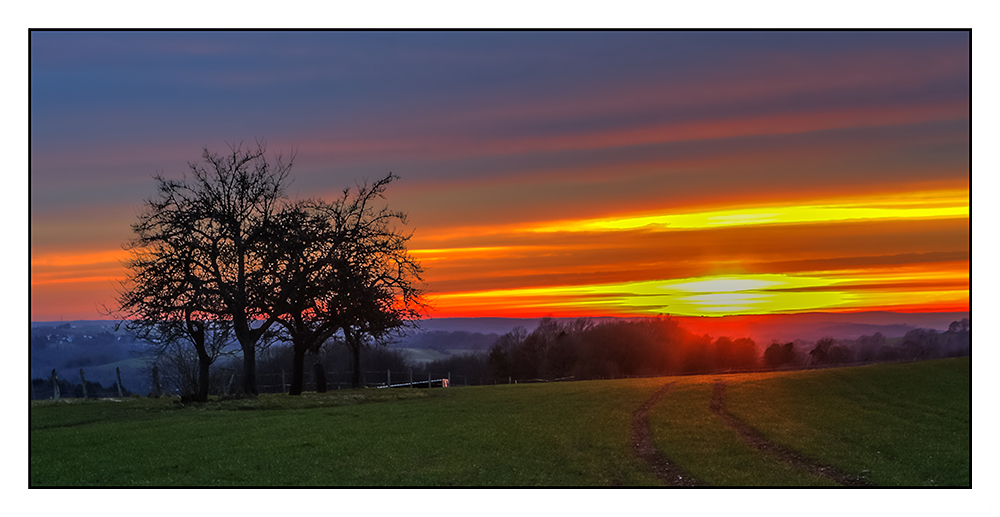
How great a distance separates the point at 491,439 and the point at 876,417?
72.7 feet

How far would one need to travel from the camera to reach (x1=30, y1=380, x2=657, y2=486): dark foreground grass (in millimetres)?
25859

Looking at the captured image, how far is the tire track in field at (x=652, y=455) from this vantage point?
1007 inches

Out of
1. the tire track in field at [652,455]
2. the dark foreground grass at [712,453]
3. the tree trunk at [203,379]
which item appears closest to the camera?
the tire track in field at [652,455]

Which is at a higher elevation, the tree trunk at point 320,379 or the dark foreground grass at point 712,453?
the dark foreground grass at point 712,453

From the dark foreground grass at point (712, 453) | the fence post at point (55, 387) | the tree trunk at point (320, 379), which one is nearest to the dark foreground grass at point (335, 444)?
the dark foreground grass at point (712, 453)

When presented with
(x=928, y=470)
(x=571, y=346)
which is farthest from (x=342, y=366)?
(x=928, y=470)

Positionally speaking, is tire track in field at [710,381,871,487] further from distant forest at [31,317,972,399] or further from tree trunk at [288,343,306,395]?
tree trunk at [288,343,306,395]

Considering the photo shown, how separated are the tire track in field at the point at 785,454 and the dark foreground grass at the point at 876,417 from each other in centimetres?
46

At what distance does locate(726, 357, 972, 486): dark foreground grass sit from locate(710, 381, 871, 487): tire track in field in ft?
1.50

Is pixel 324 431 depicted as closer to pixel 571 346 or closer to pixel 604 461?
pixel 604 461

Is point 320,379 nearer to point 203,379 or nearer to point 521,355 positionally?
point 203,379

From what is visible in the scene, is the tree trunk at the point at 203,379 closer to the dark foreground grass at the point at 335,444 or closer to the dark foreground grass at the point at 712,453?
the dark foreground grass at the point at 335,444

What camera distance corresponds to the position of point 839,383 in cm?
5469

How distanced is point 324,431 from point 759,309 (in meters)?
25.2
